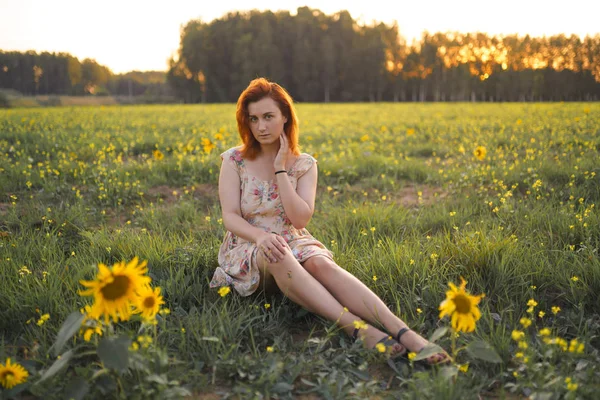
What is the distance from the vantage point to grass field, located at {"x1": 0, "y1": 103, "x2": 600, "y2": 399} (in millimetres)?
1902

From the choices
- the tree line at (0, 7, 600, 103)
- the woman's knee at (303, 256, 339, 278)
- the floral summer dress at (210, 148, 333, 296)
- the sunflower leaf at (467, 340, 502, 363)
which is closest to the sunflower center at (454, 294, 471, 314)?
the sunflower leaf at (467, 340, 502, 363)

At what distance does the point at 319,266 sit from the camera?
256cm

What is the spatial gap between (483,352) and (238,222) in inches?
61.7

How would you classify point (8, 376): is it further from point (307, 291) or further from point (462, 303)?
point (462, 303)

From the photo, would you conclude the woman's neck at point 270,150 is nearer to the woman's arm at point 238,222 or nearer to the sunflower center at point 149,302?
the woman's arm at point 238,222

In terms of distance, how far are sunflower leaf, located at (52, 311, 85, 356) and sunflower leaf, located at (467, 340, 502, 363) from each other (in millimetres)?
1586

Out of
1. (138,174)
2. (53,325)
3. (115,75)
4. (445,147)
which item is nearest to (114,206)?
(138,174)

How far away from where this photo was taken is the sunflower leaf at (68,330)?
1.70 metres

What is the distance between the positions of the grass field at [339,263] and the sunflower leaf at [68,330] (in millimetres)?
49

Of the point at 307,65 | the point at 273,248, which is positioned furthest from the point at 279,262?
the point at 307,65

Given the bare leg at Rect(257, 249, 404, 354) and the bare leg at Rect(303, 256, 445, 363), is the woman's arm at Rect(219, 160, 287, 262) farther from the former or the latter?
the bare leg at Rect(303, 256, 445, 363)

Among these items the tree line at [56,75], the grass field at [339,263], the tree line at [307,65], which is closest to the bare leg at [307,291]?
the grass field at [339,263]

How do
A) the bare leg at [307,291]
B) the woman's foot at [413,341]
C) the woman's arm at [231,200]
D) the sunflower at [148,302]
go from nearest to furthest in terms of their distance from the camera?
the sunflower at [148,302] → the woman's foot at [413,341] → the bare leg at [307,291] → the woman's arm at [231,200]

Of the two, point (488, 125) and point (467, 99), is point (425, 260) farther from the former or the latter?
point (467, 99)
